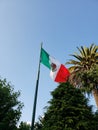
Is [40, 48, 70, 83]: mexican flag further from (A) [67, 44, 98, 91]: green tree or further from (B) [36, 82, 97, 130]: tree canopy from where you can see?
(A) [67, 44, 98, 91]: green tree

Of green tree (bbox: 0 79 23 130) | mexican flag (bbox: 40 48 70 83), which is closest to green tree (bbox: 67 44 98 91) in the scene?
green tree (bbox: 0 79 23 130)

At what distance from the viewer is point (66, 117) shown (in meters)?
23.4

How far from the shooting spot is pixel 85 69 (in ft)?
151

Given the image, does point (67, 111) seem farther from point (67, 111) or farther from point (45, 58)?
point (45, 58)

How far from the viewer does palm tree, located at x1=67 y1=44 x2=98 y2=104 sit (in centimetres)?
4216

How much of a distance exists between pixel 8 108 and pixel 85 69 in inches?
647

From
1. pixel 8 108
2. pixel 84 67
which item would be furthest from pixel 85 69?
pixel 8 108

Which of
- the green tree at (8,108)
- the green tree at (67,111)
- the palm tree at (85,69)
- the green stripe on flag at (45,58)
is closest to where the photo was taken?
the green stripe on flag at (45,58)

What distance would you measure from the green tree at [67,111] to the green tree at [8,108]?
29.7 ft

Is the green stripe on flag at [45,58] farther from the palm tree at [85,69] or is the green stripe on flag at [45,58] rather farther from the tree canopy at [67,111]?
the palm tree at [85,69]

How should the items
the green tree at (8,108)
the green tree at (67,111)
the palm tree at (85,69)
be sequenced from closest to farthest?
the green tree at (67,111) → the green tree at (8,108) → the palm tree at (85,69)

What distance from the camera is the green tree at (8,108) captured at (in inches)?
1287

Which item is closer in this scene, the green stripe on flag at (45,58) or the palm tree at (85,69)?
the green stripe on flag at (45,58)

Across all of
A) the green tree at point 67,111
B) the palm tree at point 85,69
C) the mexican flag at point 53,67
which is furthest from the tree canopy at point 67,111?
the palm tree at point 85,69
